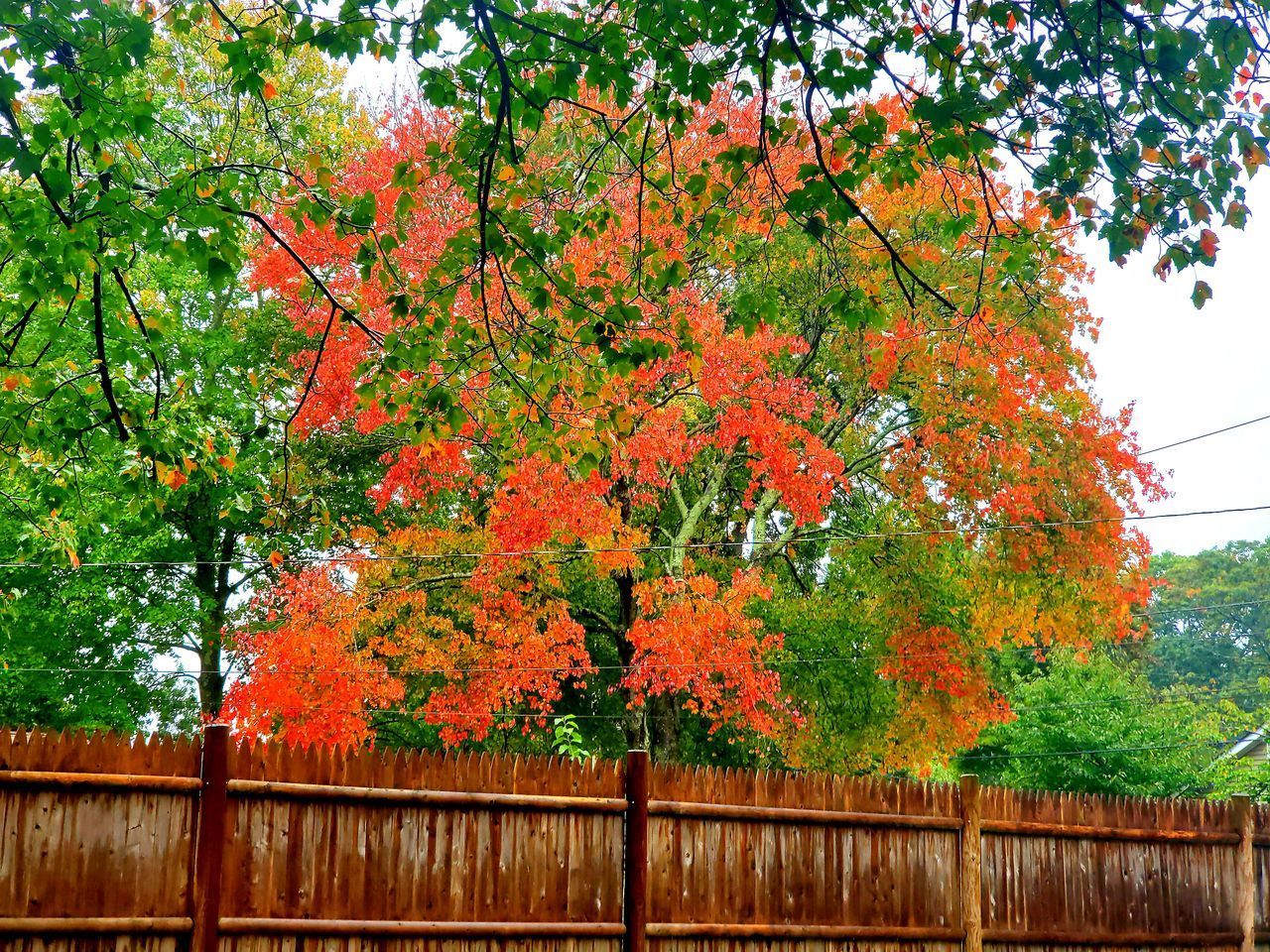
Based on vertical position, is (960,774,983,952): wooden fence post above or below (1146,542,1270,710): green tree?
below

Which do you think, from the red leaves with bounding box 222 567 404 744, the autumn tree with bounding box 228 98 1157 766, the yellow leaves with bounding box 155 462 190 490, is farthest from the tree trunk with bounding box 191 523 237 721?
the yellow leaves with bounding box 155 462 190 490

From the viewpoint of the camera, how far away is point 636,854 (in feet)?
23.3

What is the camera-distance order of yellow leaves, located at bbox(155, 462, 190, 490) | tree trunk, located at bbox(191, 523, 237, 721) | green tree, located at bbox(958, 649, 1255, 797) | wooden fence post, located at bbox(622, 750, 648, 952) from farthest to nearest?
green tree, located at bbox(958, 649, 1255, 797) → tree trunk, located at bbox(191, 523, 237, 721) → wooden fence post, located at bbox(622, 750, 648, 952) → yellow leaves, located at bbox(155, 462, 190, 490)

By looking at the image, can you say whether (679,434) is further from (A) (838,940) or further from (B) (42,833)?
(B) (42,833)

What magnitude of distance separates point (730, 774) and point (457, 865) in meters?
1.79

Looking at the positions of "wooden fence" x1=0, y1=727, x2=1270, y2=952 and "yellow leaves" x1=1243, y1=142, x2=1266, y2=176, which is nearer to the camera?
"yellow leaves" x1=1243, y1=142, x2=1266, y2=176

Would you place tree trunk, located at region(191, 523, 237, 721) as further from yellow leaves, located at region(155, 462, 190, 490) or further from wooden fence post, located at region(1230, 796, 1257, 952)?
wooden fence post, located at region(1230, 796, 1257, 952)

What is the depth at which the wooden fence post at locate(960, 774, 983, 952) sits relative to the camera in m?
8.19

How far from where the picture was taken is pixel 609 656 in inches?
753

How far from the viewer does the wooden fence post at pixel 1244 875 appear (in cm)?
950

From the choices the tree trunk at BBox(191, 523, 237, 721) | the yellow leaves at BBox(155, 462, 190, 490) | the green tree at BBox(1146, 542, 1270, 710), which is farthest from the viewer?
the green tree at BBox(1146, 542, 1270, 710)

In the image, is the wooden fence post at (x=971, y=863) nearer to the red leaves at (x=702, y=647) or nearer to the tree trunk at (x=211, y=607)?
the red leaves at (x=702, y=647)

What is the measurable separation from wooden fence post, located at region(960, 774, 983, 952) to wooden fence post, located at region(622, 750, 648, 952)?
7.72ft

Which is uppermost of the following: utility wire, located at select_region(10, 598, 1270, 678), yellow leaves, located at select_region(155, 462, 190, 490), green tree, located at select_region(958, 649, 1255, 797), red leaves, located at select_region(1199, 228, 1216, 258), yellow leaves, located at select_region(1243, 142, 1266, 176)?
yellow leaves, located at select_region(1243, 142, 1266, 176)
